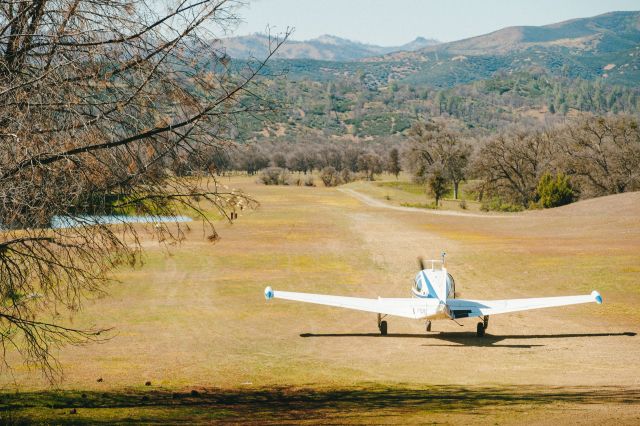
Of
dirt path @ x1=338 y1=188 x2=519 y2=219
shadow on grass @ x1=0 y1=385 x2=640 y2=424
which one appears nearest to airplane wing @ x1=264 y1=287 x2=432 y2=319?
shadow on grass @ x1=0 y1=385 x2=640 y2=424

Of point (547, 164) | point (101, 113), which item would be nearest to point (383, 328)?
point (101, 113)

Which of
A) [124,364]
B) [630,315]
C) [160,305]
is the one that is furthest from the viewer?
[160,305]

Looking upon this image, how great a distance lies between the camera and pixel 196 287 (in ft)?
99.8

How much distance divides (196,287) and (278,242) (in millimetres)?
17162

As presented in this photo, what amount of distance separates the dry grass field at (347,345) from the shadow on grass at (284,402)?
0.04 metres

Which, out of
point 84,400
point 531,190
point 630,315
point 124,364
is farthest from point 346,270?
point 531,190

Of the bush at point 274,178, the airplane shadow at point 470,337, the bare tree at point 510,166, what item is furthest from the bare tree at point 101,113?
the bush at point 274,178

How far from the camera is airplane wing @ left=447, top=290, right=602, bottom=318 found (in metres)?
18.1

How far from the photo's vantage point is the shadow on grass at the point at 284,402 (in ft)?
32.7

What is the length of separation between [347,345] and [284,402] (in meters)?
7.81

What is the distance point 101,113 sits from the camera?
8953mm

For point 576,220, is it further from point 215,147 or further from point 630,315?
point 215,147

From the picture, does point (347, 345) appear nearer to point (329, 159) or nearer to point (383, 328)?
point (383, 328)

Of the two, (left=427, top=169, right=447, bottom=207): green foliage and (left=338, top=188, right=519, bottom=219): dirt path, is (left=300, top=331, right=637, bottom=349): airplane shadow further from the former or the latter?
(left=427, top=169, right=447, bottom=207): green foliage
